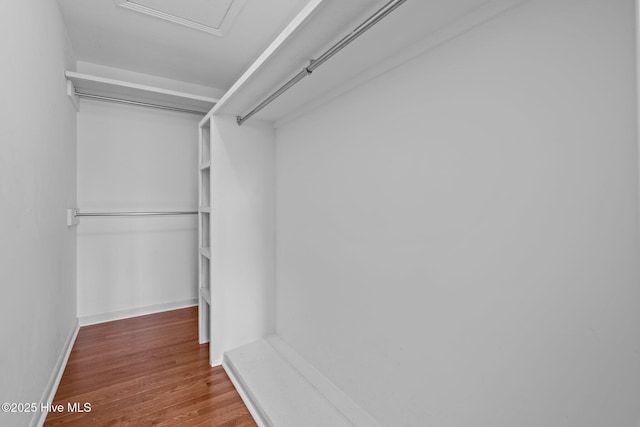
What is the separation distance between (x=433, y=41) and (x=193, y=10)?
1.72m

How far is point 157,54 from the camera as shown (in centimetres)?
272

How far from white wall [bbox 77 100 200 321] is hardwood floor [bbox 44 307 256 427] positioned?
0.49m

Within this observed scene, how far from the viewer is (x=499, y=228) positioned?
1.05m

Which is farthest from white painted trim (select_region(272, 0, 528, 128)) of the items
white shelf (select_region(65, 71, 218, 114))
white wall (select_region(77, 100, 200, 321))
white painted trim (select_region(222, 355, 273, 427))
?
white wall (select_region(77, 100, 200, 321))

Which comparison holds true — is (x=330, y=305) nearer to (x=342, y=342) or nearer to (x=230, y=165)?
(x=342, y=342)

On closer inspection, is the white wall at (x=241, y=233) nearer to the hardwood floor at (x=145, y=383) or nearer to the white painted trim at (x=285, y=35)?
the hardwood floor at (x=145, y=383)

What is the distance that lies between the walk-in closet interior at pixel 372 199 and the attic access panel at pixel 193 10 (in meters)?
0.02

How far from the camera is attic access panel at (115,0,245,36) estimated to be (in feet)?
6.54

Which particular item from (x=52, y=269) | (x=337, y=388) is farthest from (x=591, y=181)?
(x=52, y=269)

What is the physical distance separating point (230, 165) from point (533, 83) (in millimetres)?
1984

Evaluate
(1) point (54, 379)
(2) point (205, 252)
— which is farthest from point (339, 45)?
(1) point (54, 379)

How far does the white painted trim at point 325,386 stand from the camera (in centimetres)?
162

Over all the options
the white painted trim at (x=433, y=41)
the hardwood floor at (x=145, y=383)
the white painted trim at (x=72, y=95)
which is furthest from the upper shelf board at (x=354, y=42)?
the hardwood floor at (x=145, y=383)

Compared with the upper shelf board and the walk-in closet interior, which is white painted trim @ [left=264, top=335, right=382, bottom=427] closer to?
the walk-in closet interior
